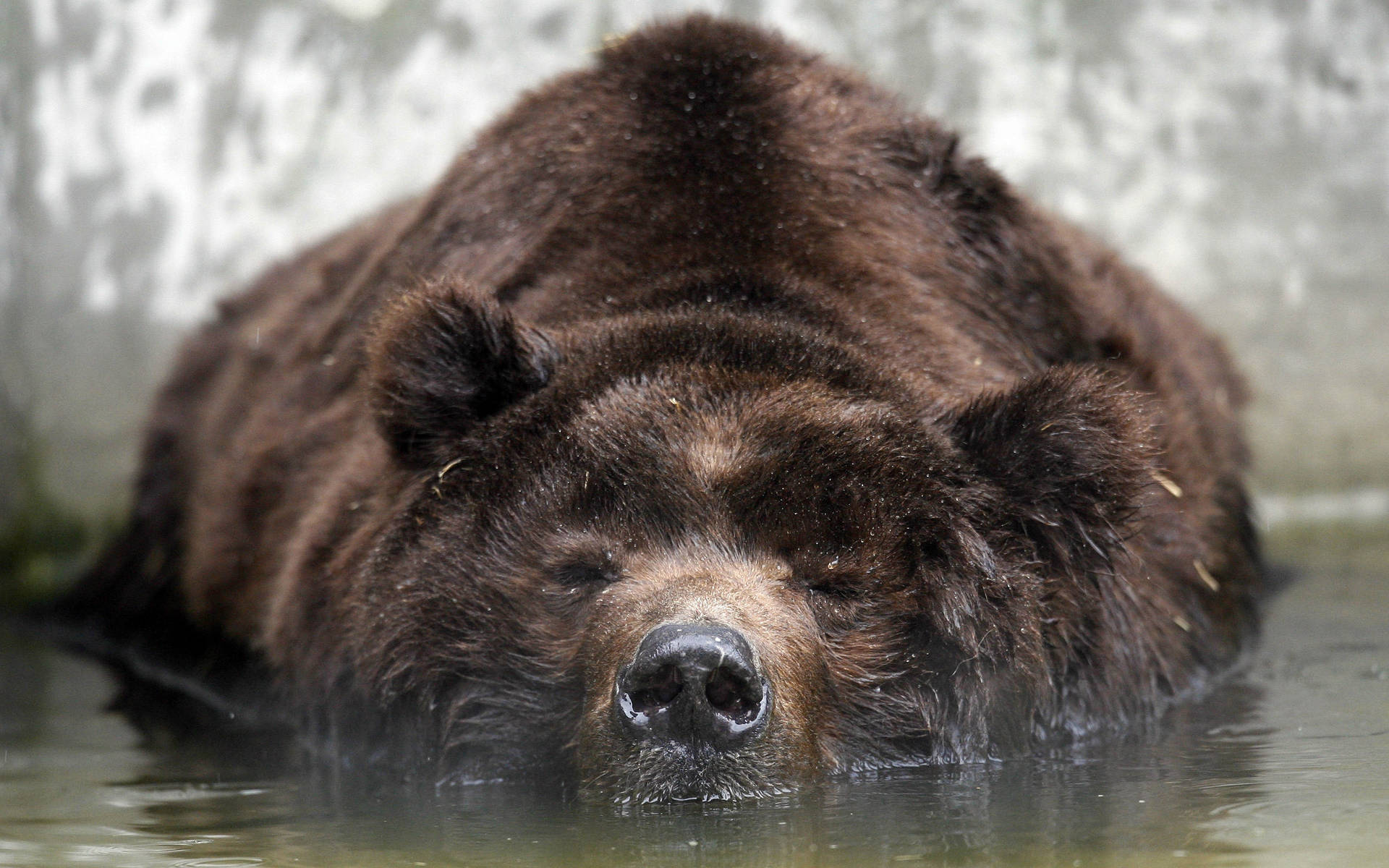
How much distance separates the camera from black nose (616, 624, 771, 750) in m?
3.25

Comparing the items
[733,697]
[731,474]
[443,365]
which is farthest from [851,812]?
[443,365]

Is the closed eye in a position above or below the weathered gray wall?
below

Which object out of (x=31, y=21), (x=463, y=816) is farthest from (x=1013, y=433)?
(x=31, y=21)

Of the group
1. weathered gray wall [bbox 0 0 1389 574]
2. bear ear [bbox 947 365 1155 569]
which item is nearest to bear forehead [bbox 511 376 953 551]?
bear ear [bbox 947 365 1155 569]

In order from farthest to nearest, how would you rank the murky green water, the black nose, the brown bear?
the brown bear < the black nose < the murky green water

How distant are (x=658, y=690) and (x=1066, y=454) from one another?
1.06 metres

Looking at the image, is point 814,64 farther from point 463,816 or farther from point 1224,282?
point 1224,282

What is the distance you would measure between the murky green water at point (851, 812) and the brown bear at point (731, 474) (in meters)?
0.19

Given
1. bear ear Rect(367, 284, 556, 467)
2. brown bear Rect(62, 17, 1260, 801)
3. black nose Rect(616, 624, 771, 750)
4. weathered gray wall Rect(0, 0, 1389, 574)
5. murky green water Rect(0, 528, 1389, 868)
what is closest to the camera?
murky green water Rect(0, 528, 1389, 868)

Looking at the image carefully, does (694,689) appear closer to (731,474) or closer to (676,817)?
(676,817)

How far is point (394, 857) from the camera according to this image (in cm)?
297

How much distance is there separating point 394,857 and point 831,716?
3.65 feet

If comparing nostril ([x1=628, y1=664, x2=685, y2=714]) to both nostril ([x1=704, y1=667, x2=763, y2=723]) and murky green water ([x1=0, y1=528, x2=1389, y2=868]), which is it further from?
murky green water ([x1=0, y1=528, x2=1389, y2=868])

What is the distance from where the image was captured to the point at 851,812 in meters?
3.29
